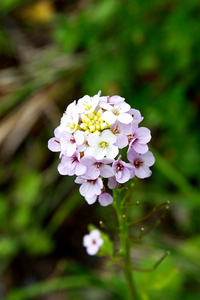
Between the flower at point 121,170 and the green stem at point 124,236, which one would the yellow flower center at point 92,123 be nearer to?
the flower at point 121,170

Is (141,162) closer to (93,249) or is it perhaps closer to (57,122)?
(93,249)

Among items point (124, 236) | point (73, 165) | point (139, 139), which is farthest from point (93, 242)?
point (139, 139)

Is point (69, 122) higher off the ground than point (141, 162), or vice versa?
point (69, 122)

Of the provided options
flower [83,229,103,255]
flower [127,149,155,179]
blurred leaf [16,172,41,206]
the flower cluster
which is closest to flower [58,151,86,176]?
the flower cluster

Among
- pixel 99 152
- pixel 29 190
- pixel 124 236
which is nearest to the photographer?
pixel 99 152

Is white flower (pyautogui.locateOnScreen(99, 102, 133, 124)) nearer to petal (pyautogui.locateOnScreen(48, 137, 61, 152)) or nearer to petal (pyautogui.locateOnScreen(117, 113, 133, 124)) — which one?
petal (pyautogui.locateOnScreen(117, 113, 133, 124))

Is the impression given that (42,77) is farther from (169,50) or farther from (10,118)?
(169,50)
